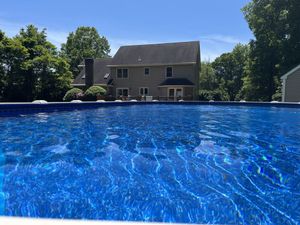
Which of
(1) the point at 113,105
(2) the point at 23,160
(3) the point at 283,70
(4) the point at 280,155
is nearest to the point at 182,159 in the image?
(4) the point at 280,155

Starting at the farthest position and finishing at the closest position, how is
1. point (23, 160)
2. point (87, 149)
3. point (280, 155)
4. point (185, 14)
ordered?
point (185, 14) → point (87, 149) → point (280, 155) → point (23, 160)

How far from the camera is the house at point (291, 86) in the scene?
2170 centimetres

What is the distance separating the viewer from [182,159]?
4559 mm

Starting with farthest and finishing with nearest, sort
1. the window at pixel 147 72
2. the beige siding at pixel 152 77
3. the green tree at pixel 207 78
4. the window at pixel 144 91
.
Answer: the green tree at pixel 207 78, the window at pixel 144 91, the window at pixel 147 72, the beige siding at pixel 152 77

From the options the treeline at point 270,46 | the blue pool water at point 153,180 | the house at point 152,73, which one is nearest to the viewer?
the blue pool water at point 153,180

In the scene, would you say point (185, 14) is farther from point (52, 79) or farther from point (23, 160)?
point (23, 160)

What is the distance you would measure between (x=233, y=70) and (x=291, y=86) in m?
29.6

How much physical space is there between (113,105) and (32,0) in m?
9.11

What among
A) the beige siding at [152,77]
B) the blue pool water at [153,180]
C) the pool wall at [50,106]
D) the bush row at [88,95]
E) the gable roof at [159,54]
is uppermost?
the gable roof at [159,54]

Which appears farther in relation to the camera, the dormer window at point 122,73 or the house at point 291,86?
the dormer window at point 122,73

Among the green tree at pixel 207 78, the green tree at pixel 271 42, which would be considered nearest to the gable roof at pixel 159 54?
the green tree at pixel 271 42

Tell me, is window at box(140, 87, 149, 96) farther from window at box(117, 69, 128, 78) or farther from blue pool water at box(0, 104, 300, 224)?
blue pool water at box(0, 104, 300, 224)

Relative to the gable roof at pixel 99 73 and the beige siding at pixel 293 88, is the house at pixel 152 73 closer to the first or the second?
the gable roof at pixel 99 73

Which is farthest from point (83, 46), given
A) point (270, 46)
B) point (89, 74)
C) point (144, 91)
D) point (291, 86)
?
point (291, 86)
